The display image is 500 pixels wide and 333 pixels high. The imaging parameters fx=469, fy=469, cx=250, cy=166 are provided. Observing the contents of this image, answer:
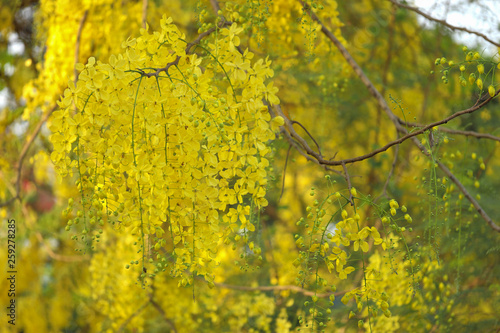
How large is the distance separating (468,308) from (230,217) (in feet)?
4.13

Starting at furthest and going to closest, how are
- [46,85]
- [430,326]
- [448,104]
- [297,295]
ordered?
[448,104], [297,295], [46,85], [430,326]

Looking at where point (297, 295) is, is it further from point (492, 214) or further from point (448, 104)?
point (448, 104)

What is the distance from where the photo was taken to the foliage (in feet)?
3.45

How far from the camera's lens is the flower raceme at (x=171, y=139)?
1.04 meters

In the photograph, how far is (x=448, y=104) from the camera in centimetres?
333

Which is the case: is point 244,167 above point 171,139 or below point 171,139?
above

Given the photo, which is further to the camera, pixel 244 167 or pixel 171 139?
pixel 244 167

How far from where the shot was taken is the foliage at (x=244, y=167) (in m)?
1.05

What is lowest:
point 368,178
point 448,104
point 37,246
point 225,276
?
point 225,276

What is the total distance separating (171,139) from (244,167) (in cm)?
35

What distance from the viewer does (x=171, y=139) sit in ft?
3.58

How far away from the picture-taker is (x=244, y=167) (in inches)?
55.0

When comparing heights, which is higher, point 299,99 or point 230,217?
point 299,99

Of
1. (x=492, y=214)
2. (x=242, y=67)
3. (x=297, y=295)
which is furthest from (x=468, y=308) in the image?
(x=242, y=67)
